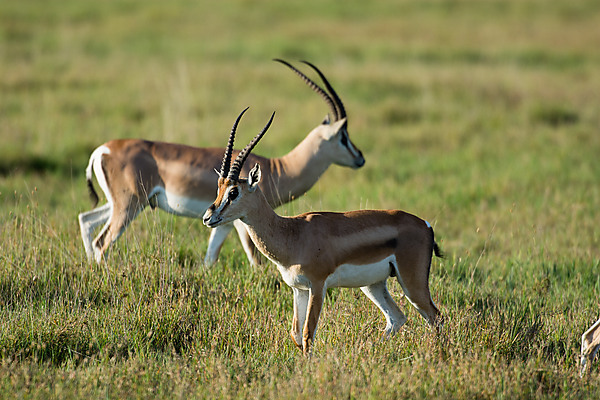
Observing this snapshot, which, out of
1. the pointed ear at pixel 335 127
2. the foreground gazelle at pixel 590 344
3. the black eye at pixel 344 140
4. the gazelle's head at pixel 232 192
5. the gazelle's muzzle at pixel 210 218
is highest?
the pointed ear at pixel 335 127

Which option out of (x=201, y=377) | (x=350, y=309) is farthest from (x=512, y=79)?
(x=201, y=377)

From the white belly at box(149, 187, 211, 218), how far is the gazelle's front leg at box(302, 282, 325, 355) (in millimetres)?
2425

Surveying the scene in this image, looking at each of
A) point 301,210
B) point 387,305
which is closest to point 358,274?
point 387,305

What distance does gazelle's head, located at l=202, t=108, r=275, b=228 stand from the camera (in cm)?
423

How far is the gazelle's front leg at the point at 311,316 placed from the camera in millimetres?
4367

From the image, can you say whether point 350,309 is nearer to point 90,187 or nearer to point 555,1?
point 90,187

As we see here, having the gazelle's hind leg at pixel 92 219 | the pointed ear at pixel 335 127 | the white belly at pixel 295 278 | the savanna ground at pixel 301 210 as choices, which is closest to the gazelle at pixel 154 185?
the gazelle's hind leg at pixel 92 219

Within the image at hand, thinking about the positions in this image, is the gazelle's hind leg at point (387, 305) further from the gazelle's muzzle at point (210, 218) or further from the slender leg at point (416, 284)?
the gazelle's muzzle at point (210, 218)

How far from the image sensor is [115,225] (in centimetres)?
638

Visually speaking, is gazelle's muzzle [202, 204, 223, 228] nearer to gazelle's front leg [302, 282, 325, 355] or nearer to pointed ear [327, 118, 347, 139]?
gazelle's front leg [302, 282, 325, 355]

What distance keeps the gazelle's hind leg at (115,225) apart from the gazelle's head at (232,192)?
7.45 ft

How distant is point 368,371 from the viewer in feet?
13.4

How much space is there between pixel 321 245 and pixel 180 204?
2464 mm

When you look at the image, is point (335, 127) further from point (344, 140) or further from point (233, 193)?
point (233, 193)
